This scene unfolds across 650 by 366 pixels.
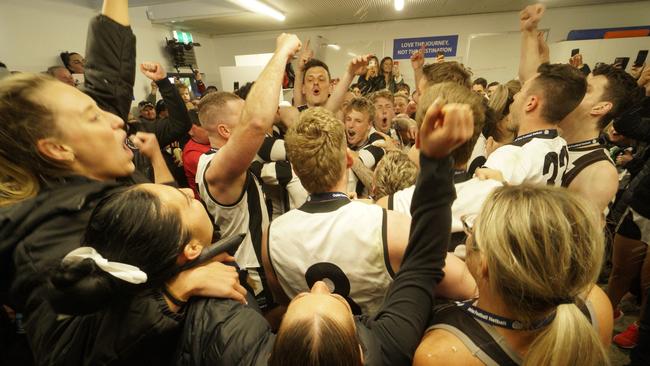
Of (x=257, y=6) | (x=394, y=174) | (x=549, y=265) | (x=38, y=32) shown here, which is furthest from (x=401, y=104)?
(x=38, y=32)

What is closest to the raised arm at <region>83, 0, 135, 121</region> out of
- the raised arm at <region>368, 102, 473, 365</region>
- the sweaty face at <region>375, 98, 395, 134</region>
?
the raised arm at <region>368, 102, 473, 365</region>

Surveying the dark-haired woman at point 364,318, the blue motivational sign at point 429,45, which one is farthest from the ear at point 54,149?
the blue motivational sign at point 429,45

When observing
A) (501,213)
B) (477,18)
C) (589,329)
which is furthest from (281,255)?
(477,18)

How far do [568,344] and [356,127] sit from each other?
2.39 metres

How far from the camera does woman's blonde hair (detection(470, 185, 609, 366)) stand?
734 mm

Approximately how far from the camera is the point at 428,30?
1020 cm

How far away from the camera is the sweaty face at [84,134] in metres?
1.07

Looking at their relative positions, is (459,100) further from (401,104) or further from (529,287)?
(401,104)

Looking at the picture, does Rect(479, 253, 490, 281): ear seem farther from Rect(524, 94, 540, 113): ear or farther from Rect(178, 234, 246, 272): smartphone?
Rect(524, 94, 540, 113): ear

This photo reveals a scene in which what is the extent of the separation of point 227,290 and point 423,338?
0.65 meters

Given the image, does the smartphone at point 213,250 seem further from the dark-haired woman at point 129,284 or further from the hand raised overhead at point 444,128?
the hand raised overhead at point 444,128

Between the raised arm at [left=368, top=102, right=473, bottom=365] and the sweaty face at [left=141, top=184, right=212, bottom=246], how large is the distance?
66cm

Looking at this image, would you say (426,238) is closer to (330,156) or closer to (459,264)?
(459,264)

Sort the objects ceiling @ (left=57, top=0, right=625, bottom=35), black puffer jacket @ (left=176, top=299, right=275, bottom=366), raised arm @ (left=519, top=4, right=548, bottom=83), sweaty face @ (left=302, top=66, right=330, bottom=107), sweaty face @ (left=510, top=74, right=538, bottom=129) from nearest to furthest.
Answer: black puffer jacket @ (left=176, top=299, right=275, bottom=366) < sweaty face @ (left=510, top=74, right=538, bottom=129) < raised arm @ (left=519, top=4, right=548, bottom=83) < sweaty face @ (left=302, top=66, right=330, bottom=107) < ceiling @ (left=57, top=0, right=625, bottom=35)
